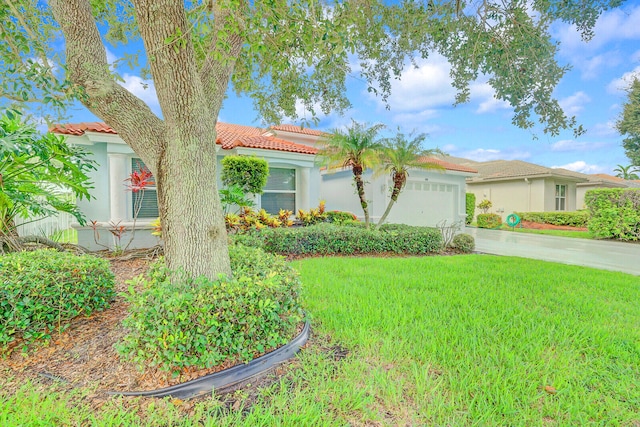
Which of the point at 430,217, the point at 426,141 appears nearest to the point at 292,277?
the point at 426,141

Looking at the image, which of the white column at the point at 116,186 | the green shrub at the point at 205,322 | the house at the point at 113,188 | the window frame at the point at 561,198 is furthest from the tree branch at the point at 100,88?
the window frame at the point at 561,198

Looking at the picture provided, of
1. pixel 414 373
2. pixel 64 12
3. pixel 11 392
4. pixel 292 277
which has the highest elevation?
pixel 64 12

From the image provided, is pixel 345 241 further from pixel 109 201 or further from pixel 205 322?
pixel 109 201

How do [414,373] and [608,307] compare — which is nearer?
[414,373]

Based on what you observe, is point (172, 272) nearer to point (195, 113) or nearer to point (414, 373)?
A: point (195, 113)

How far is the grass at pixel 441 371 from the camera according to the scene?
7.41 ft

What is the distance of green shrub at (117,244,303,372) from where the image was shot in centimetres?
256

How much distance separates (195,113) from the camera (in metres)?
3.21

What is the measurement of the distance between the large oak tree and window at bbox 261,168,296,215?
6.43 meters

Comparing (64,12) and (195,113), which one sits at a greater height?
(64,12)

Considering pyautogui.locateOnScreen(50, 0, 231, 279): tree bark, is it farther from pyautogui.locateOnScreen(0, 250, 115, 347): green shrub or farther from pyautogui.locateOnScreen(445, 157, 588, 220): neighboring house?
pyautogui.locateOnScreen(445, 157, 588, 220): neighboring house

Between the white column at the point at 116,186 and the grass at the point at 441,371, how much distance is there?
756cm

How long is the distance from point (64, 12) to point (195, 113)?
6.15 ft

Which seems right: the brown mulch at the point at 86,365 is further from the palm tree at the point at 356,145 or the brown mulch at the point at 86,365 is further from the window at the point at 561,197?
the window at the point at 561,197
